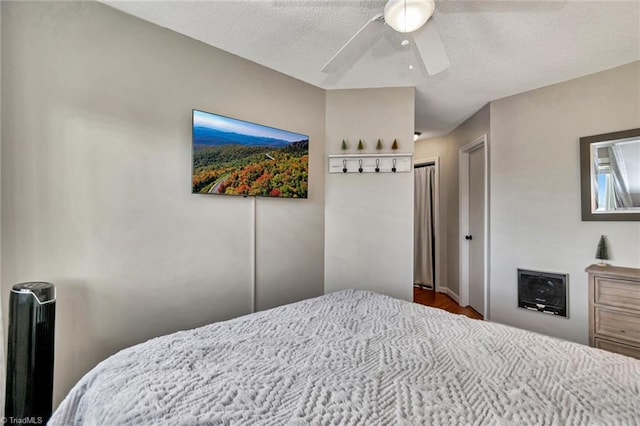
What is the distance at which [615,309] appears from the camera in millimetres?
2211

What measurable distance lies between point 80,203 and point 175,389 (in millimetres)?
1343

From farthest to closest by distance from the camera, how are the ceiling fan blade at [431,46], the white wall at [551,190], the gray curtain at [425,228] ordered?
the gray curtain at [425,228]
the white wall at [551,190]
the ceiling fan blade at [431,46]

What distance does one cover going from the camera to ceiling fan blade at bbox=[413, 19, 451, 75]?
155cm

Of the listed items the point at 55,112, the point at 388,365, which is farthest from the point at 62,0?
the point at 388,365

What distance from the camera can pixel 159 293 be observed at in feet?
6.65

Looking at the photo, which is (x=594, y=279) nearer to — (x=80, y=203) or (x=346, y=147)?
(x=346, y=147)

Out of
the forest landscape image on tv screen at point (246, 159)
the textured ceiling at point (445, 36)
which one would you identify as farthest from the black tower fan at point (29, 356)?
the textured ceiling at point (445, 36)

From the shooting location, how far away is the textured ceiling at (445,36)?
1823 millimetres

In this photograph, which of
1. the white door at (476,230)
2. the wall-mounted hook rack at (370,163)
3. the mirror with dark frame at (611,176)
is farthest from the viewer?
the white door at (476,230)

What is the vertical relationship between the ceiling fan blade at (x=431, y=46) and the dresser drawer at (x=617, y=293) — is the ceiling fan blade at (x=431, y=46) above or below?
above

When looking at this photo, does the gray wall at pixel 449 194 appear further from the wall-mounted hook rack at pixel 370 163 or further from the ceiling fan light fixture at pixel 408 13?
the ceiling fan light fixture at pixel 408 13

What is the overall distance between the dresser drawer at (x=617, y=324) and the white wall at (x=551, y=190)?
44 cm

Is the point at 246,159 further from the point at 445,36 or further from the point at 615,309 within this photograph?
the point at 615,309

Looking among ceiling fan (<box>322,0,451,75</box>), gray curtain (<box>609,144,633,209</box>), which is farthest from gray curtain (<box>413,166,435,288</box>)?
ceiling fan (<box>322,0,451,75</box>)
